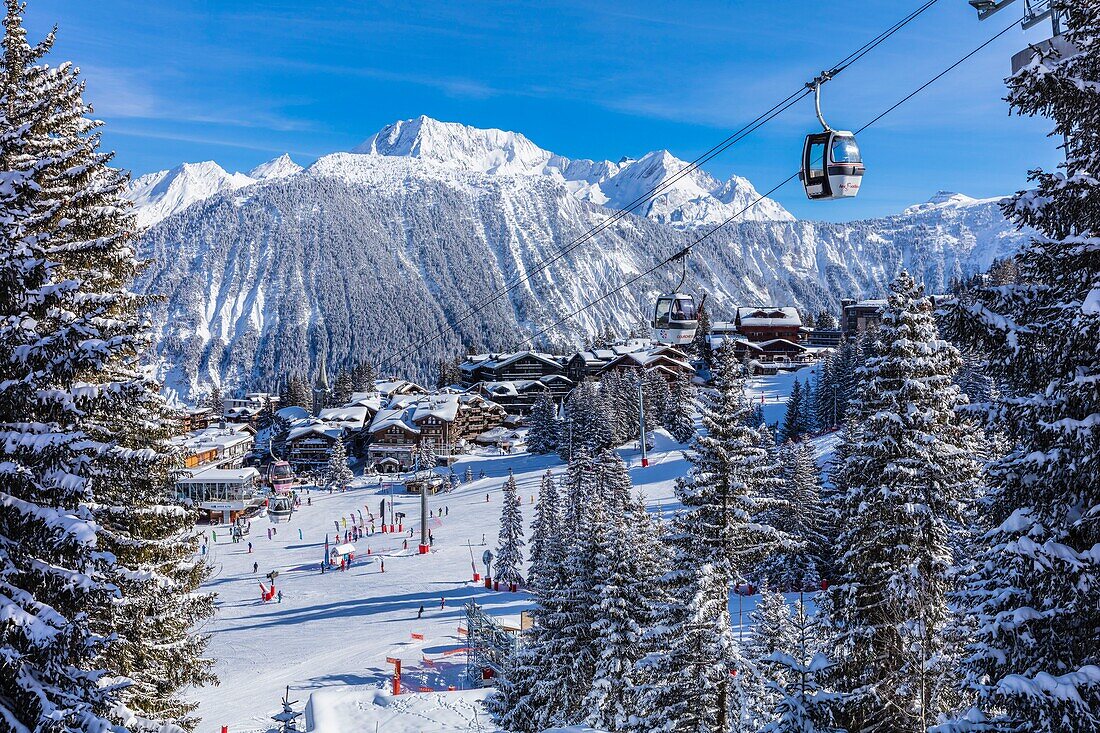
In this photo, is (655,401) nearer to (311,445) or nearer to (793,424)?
(793,424)

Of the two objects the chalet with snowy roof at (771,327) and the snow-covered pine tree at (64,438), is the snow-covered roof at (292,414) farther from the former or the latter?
the snow-covered pine tree at (64,438)

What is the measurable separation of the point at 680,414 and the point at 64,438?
68168 mm

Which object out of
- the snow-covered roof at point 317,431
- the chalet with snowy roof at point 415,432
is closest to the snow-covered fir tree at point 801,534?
the chalet with snowy roof at point 415,432

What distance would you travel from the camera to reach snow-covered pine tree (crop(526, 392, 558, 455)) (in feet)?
258

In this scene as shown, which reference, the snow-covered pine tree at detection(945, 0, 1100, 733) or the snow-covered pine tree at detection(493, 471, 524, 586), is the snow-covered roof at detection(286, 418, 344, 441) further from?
the snow-covered pine tree at detection(945, 0, 1100, 733)

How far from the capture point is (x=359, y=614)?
36688mm

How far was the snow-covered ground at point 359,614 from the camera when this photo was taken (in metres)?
22.5

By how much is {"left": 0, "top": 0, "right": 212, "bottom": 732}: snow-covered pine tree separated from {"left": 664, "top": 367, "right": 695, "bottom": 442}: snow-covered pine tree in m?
62.0

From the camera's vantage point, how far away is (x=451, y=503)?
62.8m

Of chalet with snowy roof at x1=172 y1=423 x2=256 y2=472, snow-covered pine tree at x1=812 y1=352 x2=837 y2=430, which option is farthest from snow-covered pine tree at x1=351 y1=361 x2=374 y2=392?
snow-covered pine tree at x1=812 y1=352 x2=837 y2=430

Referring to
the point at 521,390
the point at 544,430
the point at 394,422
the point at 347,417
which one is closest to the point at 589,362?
the point at 521,390

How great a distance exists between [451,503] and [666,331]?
A: 147ft

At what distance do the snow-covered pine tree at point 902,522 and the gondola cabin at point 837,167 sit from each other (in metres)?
1.97

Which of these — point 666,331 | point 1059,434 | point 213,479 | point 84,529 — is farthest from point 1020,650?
point 213,479
